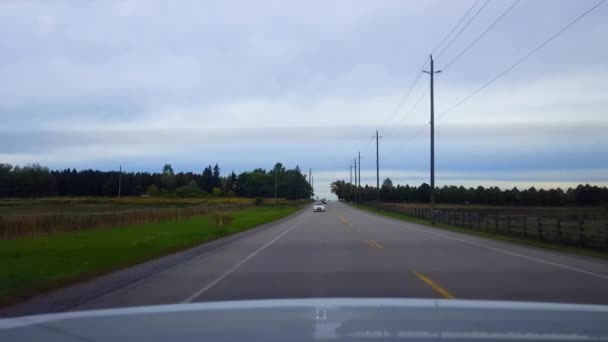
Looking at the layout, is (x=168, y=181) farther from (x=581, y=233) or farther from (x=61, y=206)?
(x=581, y=233)

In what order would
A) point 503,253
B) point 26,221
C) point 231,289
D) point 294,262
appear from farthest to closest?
1. point 26,221
2. point 503,253
3. point 294,262
4. point 231,289

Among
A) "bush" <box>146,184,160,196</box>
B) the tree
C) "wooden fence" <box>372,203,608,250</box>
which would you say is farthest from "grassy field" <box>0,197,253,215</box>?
the tree

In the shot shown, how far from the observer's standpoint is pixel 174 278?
46.6ft

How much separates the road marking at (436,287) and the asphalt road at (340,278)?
0.02 metres

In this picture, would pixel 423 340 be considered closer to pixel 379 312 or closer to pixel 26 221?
A: pixel 379 312

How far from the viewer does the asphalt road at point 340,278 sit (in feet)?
36.3

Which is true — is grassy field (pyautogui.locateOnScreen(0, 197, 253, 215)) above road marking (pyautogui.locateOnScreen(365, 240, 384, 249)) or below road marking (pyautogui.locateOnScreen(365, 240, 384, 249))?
above

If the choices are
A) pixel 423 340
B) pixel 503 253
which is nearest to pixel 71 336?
pixel 423 340

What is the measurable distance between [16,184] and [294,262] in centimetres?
6790

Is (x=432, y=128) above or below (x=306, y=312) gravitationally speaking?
above

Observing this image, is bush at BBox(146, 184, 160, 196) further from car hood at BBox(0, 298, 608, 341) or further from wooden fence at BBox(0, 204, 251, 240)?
car hood at BBox(0, 298, 608, 341)

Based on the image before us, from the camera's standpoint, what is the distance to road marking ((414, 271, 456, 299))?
11.1m

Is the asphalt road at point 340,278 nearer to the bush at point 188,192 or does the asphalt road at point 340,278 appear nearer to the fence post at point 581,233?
the fence post at point 581,233

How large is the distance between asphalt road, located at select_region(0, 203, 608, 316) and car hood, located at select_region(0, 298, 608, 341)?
174 inches
